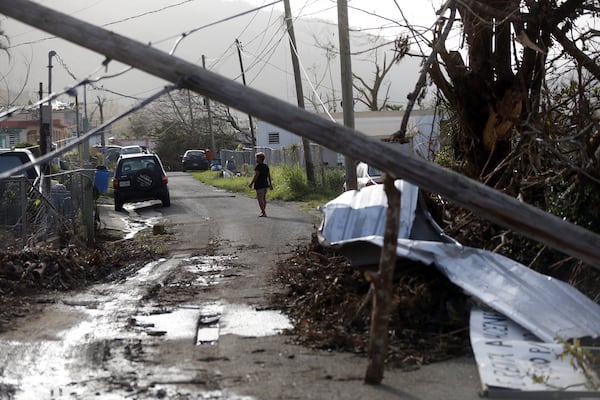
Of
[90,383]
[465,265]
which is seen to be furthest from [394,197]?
Answer: [90,383]

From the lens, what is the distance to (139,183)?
26.2 meters

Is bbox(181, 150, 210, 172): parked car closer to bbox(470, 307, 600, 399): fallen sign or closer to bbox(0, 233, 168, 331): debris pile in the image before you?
bbox(0, 233, 168, 331): debris pile

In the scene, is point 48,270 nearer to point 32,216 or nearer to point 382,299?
point 32,216

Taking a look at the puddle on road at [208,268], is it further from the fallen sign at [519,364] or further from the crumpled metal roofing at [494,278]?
the fallen sign at [519,364]

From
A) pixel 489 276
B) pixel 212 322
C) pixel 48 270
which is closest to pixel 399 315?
pixel 489 276

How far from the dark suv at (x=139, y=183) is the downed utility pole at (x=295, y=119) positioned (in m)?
19.8

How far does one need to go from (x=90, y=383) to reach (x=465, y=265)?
12.1 ft

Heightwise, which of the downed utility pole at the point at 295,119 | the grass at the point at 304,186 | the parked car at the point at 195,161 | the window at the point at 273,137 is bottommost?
the parked car at the point at 195,161

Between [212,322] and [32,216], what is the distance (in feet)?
20.1

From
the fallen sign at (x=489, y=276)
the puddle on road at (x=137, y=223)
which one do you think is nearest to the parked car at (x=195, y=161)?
the puddle on road at (x=137, y=223)

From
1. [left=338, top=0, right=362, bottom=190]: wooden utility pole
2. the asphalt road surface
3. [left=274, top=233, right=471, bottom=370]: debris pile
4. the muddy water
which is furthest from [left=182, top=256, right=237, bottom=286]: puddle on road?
[left=338, top=0, right=362, bottom=190]: wooden utility pole

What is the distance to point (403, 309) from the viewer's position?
8.01 metres

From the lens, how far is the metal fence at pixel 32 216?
1319 cm

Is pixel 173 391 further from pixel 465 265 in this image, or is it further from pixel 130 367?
pixel 465 265
